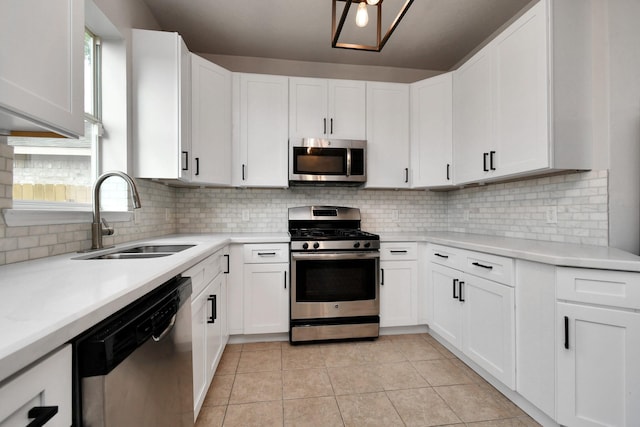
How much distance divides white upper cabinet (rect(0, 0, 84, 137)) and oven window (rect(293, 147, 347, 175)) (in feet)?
5.78

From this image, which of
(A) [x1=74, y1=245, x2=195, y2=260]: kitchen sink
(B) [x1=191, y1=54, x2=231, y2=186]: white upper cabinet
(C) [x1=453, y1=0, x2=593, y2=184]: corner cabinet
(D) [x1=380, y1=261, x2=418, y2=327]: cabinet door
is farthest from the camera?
(D) [x1=380, y1=261, x2=418, y2=327]: cabinet door

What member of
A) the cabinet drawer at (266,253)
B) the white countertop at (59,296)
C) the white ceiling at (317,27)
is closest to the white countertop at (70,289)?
the white countertop at (59,296)

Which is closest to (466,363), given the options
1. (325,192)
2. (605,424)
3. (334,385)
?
(605,424)

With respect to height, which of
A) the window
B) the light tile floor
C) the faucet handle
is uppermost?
the window

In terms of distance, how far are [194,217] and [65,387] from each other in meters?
2.43

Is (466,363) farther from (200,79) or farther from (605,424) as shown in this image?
(200,79)

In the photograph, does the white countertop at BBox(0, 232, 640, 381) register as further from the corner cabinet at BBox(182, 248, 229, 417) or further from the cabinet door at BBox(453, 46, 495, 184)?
the cabinet door at BBox(453, 46, 495, 184)

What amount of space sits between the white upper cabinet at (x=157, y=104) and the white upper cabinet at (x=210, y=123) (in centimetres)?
27

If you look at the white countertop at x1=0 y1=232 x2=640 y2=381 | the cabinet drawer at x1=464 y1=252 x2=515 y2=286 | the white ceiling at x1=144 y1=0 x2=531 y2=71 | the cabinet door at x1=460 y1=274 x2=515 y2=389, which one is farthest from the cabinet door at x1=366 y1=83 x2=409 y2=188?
the white countertop at x1=0 y1=232 x2=640 y2=381

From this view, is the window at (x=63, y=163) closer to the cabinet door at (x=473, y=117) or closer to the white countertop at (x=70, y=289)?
the white countertop at (x=70, y=289)

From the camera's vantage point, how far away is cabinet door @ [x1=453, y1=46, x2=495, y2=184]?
224 centimetres

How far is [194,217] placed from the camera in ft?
9.50

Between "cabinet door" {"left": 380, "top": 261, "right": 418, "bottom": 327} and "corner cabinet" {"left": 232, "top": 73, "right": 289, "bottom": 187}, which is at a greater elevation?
"corner cabinet" {"left": 232, "top": 73, "right": 289, "bottom": 187}

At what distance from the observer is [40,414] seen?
1.71 feet
